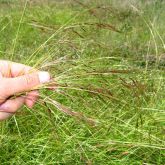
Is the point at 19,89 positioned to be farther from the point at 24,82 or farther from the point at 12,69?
the point at 12,69

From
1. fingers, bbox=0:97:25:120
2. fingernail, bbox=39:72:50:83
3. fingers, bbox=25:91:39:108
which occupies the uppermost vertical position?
fingernail, bbox=39:72:50:83

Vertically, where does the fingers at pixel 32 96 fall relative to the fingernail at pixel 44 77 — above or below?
below

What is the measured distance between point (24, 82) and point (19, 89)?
0.11 feet

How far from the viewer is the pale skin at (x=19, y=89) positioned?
174 centimetres

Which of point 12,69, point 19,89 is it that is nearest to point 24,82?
point 19,89

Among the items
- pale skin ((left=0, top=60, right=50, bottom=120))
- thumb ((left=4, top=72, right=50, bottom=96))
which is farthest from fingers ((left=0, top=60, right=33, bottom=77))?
thumb ((left=4, top=72, right=50, bottom=96))

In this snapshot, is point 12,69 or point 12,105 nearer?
point 12,105

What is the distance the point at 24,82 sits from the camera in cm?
177

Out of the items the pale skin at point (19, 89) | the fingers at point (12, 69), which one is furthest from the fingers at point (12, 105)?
the fingers at point (12, 69)

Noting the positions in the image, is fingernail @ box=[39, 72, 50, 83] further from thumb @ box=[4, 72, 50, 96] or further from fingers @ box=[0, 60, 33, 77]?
fingers @ box=[0, 60, 33, 77]

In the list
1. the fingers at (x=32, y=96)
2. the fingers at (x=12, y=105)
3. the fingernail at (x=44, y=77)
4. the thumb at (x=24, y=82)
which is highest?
the fingernail at (x=44, y=77)

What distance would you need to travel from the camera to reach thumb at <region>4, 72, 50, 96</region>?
173cm

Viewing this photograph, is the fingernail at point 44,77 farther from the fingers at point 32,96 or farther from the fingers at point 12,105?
the fingers at point 12,105

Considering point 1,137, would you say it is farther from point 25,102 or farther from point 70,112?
point 70,112
